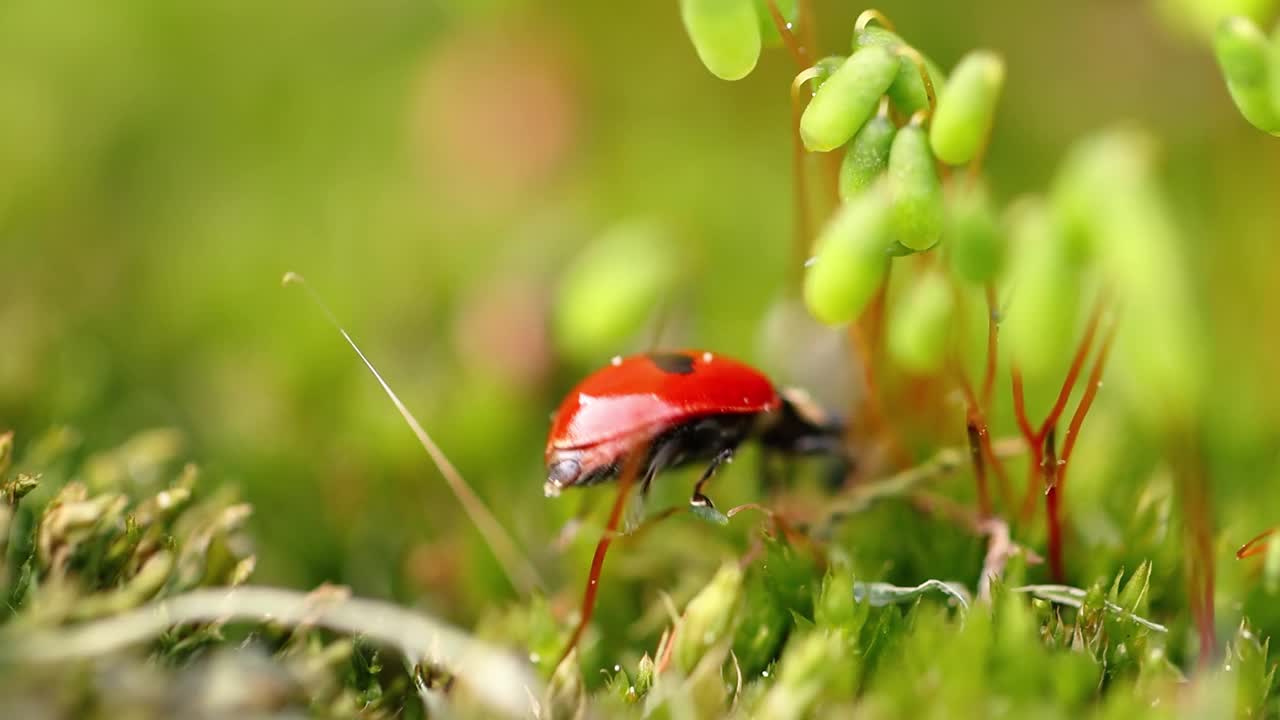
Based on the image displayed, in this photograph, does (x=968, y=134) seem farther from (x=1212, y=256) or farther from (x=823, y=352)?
(x=1212, y=256)

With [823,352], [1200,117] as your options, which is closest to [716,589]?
[823,352]

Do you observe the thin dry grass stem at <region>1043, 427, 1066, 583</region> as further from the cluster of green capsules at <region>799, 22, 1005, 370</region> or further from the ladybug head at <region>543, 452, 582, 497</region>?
the ladybug head at <region>543, 452, 582, 497</region>

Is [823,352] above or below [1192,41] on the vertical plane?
above

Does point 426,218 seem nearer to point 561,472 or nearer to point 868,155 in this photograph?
point 561,472

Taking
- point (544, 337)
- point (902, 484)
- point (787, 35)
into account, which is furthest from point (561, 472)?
point (544, 337)

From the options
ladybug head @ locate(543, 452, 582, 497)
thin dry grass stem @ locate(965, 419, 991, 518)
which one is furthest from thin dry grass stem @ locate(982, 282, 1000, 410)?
ladybug head @ locate(543, 452, 582, 497)

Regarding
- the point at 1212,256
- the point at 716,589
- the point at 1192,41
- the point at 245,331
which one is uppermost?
the point at 245,331
